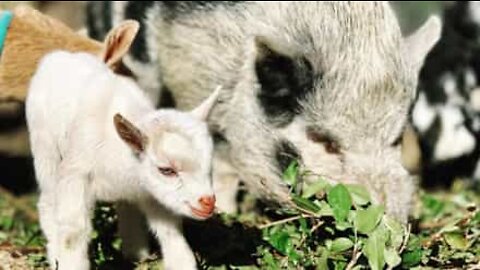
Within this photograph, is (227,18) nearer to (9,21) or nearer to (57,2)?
(9,21)

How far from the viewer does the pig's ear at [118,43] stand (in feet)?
15.1

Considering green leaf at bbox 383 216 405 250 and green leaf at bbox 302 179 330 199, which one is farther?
green leaf at bbox 302 179 330 199

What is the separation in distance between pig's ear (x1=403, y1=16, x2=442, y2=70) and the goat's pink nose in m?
1.64

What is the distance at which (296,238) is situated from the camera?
14.9 feet

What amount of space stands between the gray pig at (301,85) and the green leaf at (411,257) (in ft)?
1.28

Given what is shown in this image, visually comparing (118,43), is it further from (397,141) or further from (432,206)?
(432,206)

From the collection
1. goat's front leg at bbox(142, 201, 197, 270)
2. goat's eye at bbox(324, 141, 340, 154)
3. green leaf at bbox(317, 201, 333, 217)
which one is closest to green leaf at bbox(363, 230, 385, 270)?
green leaf at bbox(317, 201, 333, 217)

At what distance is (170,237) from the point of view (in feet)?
13.6

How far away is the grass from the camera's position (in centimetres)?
420

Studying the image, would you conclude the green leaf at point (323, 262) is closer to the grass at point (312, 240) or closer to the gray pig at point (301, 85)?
the grass at point (312, 240)

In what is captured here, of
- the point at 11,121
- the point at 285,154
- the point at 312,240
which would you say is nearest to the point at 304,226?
the point at 312,240

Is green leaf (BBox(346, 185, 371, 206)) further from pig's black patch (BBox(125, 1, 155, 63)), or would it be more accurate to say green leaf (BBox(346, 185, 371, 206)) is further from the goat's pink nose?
pig's black patch (BBox(125, 1, 155, 63))

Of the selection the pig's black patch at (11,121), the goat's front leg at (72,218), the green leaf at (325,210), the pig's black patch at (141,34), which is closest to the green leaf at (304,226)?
the green leaf at (325,210)

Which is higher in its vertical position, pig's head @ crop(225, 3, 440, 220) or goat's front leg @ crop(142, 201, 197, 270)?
pig's head @ crop(225, 3, 440, 220)
